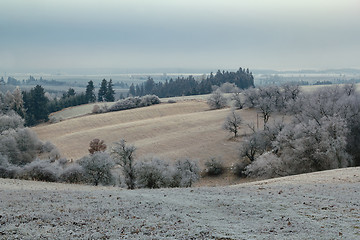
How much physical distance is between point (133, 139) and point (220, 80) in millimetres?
127970

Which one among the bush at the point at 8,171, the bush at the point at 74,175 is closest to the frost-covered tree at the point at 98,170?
the bush at the point at 74,175

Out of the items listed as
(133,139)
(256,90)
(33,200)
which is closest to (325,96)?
(256,90)

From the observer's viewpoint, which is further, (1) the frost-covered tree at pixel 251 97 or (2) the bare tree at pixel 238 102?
(2) the bare tree at pixel 238 102

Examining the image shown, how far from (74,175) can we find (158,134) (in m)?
30.3

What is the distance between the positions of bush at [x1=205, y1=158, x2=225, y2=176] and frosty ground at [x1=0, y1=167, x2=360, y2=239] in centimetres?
2298

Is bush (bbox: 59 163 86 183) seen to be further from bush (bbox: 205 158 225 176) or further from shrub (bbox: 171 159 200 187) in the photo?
bush (bbox: 205 158 225 176)

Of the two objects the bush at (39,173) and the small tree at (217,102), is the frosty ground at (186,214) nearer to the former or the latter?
the bush at (39,173)

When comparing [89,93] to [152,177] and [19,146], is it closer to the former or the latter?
[19,146]

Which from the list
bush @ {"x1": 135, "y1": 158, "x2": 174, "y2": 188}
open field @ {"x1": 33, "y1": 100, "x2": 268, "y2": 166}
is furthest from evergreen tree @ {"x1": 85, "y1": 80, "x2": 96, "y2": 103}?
bush @ {"x1": 135, "y1": 158, "x2": 174, "y2": 188}

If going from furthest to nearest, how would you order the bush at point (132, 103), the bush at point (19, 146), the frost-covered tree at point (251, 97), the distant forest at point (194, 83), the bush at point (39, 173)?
the distant forest at point (194, 83)
the bush at point (132, 103)
the frost-covered tree at point (251, 97)
the bush at point (19, 146)
the bush at point (39, 173)

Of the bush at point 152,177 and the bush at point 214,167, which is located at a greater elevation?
the bush at point 152,177

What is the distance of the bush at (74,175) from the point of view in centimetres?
3209

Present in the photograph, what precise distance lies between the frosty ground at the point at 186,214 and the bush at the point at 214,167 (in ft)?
75.4

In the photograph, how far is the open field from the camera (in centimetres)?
4975
